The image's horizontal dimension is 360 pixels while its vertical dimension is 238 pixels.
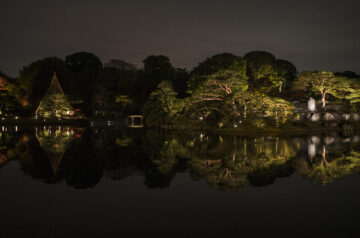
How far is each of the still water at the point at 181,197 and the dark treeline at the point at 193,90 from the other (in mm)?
14794

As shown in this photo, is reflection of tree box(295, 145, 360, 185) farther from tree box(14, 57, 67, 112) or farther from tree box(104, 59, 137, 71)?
tree box(104, 59, 137, 71)

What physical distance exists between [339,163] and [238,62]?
25852 mm

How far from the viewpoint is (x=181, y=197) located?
673 cm

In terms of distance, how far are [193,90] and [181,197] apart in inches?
1045

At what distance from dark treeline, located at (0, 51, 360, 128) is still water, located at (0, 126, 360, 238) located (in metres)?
14.8

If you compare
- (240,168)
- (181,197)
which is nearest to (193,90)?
(240,168)

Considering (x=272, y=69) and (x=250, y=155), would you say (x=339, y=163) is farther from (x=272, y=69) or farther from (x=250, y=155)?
(x=272, y=69)

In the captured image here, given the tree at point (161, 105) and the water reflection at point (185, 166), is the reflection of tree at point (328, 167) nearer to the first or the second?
the water reflection at point (185, 166)

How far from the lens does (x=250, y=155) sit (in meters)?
12.2

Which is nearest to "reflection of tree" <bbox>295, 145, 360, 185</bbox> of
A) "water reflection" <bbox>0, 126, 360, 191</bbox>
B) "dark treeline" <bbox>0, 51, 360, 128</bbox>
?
"water reflection" <bbox>0, 126, 360, 191</bbox>

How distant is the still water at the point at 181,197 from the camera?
16.2 feet

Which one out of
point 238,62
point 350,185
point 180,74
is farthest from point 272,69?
point 350,185

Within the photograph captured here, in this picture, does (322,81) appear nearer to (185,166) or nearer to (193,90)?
(193,90)

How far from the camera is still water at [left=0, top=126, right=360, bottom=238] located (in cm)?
493
